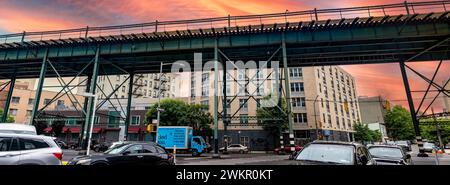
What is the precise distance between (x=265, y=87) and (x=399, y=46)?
26.1m

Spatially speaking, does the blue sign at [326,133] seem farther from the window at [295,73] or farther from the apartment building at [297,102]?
the window at [295,73]

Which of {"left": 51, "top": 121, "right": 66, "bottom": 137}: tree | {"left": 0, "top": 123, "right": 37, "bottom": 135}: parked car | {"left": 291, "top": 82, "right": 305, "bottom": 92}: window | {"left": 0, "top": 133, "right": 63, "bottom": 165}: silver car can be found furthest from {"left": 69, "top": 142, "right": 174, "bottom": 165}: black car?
{"left": 51, "top": 121, "right": 66, "bottom": 137}: tree

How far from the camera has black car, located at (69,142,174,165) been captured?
25.4ft

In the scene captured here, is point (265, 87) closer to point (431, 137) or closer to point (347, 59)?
point (347, 59)

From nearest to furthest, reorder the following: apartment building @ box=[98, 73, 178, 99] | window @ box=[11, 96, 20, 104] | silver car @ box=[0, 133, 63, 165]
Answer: silver car @ box=[0, 133, 63, 165], window @ box=[11, 96, 20, 104], apartment building @ box=[98, 73, 178, 99]

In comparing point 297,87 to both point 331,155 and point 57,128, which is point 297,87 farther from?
point 57,128

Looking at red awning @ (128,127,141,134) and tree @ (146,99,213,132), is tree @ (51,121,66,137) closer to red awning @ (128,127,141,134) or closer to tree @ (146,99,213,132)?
red awning @ (128,127,141,134)

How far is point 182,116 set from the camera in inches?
1569

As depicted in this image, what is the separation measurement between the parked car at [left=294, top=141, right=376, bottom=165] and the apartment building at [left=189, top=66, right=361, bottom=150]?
32.0m

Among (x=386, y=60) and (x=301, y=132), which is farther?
(x=301, y=132)

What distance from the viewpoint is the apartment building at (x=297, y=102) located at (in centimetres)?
4388

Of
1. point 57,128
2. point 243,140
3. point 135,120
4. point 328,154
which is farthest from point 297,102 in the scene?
point 57,128
